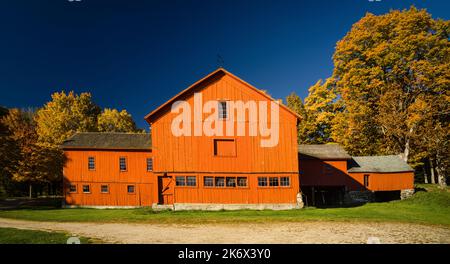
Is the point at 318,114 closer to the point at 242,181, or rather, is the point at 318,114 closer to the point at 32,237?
the point at 242,181

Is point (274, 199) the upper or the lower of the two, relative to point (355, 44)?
lower

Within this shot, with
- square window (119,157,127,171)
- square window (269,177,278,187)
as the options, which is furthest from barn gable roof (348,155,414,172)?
square window (119,157,127,171)

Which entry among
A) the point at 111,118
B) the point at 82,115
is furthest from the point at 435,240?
the point at 111,118

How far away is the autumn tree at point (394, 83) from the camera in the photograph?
102 feet

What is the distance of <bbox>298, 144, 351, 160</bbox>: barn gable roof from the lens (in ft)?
97.1

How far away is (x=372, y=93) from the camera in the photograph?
3428 centimetres

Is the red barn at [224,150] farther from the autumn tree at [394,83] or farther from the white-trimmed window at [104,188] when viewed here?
the autumn tree at [394,83]

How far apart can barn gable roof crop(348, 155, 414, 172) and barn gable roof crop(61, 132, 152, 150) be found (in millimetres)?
22153

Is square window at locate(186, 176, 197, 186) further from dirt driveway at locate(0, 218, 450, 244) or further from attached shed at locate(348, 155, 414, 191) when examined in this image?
attached shed at locate(348, 155, 414, 191)

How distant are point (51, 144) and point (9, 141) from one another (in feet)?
25.9

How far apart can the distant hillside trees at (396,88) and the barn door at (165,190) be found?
22.0 meters

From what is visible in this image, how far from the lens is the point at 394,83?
107 feet

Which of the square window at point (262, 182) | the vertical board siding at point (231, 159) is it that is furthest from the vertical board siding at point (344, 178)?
the square window at point (262, 182)
